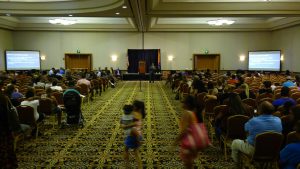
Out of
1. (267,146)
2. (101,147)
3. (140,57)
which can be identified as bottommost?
(101,147)

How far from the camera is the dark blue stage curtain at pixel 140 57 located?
2644cm

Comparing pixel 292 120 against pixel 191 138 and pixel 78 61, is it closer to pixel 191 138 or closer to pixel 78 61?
pixel 191 138

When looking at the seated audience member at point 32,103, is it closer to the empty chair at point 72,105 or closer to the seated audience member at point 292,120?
the empty chair at point 72,105

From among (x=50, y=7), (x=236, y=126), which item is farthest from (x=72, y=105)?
(x=50, y=7)

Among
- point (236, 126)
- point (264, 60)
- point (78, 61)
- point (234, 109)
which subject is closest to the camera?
point (236, 126)

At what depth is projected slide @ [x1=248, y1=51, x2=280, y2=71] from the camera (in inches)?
916

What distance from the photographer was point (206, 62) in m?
26.6

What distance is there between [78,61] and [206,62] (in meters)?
11.5

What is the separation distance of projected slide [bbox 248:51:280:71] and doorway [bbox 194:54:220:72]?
9.39ft

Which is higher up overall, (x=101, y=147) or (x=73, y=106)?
(x=73, y=106)

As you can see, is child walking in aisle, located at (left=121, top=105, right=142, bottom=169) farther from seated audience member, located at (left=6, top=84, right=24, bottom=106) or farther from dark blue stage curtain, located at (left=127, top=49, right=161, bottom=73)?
dark blue stage curtain, located at (left=127, top=49, right=161, bottom=73)

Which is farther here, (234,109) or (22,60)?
(22,60)

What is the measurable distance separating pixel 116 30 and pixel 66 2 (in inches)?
412

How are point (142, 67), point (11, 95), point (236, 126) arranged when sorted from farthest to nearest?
1. point (142, 67)
2. point (11, 95)
3. point (236, 126)
